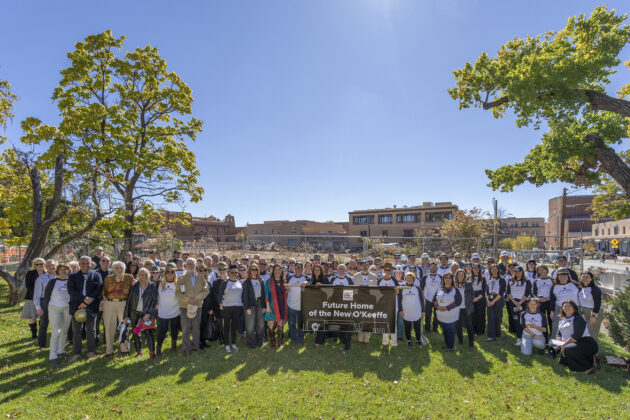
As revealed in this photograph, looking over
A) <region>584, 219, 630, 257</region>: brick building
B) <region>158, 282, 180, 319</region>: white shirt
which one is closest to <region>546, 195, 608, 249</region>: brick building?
<region>584, 219, 630, 257</region>: brick building

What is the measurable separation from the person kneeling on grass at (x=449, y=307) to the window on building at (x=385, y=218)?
58.8 meters

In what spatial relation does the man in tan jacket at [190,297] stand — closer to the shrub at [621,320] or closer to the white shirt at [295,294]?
the white shirt at [295,294]

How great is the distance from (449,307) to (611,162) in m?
9.09

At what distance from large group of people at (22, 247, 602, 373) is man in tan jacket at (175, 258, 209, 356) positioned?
2 cm

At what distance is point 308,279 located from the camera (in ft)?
26.8

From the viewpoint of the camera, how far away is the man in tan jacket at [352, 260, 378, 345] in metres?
7.87

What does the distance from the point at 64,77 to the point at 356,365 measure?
15.9 metres

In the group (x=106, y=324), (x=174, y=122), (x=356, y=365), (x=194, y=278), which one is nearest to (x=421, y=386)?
(x=356, y=365)

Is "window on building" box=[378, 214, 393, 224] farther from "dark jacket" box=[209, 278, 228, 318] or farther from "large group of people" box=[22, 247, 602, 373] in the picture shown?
"dark jacket" box=[209, 278, 228, 318]

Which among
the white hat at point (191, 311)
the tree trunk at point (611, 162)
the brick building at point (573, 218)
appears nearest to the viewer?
the white hat at point (191, 311)

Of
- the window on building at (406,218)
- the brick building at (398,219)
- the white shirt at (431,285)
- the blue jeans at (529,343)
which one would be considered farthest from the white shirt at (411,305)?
the window on building at (406,218)

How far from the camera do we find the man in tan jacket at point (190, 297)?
273 inches

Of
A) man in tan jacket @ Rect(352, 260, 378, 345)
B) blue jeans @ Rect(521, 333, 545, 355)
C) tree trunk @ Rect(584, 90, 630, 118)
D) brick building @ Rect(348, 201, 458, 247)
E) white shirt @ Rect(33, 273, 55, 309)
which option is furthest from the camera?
brick building @ Rect(348, 201, 458, 247)

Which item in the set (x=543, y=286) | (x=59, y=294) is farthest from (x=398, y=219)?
(x=59, y=294)
